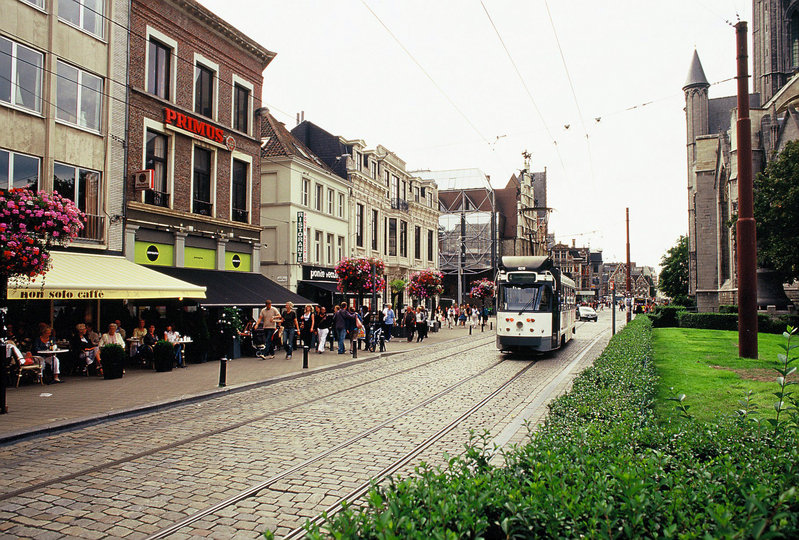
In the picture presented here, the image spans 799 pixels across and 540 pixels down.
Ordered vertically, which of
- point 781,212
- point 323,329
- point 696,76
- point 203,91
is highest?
point 696,76

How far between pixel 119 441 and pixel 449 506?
6835 millimetres

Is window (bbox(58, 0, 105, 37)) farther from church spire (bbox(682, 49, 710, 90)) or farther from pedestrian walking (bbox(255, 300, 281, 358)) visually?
church spire (bbox(682, 49, 710, 90))

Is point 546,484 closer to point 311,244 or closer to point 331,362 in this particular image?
point 331,362

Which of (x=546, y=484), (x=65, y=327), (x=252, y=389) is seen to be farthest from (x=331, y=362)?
(x=546, y=484)

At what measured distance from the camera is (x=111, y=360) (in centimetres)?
1376

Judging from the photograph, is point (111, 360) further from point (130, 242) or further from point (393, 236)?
point (393, 236)

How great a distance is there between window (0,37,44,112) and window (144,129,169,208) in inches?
173

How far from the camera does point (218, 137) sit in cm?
2342

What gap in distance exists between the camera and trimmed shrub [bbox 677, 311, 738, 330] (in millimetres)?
33125

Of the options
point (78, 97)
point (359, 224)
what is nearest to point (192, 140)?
point (78, 97)

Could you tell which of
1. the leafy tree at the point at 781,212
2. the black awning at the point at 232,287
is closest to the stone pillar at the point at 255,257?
the black awning at the point at 232,287

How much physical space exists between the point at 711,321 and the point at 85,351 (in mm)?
33886

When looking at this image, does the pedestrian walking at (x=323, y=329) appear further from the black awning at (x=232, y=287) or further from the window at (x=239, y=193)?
the window at (x=239, y=193)

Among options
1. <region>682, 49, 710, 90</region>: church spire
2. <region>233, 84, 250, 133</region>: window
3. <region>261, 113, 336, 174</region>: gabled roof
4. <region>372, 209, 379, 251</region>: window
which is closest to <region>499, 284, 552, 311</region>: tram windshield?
<region>233, 84, 250, 133</region>: window
